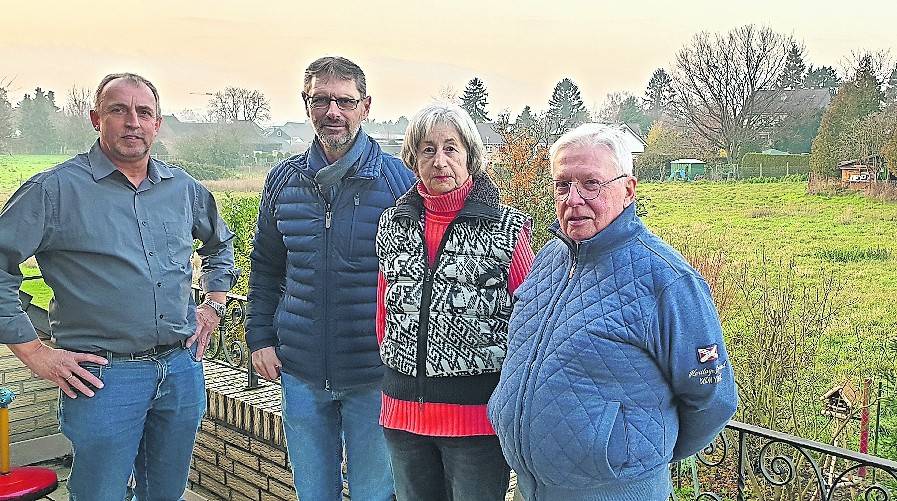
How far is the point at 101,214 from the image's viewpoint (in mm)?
2020

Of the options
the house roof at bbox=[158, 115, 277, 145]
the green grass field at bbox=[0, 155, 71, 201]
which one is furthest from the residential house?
the green grass field at bbox=[0, 155, 71, 201]

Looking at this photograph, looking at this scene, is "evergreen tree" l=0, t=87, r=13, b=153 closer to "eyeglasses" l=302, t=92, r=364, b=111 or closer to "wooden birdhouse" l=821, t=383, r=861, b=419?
"eyeglasses" l=302, t=92, r=364, b=111

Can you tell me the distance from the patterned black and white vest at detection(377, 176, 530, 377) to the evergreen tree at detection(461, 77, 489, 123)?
2.52 metres

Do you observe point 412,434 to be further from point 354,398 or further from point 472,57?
point 472,57

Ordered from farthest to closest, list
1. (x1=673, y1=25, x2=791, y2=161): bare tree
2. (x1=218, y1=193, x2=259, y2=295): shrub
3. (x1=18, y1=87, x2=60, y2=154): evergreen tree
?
(x1=218, y1=193, x2=259, y2=295): shrub < (x1=18, y1=87, x2=60, y2=154): evergreen tree < (x1=673, y1=25, x2=791, y2=161): bare tree

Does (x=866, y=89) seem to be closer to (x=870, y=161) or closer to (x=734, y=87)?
(x=870, y=161)

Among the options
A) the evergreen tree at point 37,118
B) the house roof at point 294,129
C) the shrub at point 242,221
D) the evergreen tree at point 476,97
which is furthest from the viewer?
the shrub at point 242,221

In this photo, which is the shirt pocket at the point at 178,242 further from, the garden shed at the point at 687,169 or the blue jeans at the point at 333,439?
the garden shed at the point at 687,169

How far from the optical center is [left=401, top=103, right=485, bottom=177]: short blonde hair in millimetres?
1734

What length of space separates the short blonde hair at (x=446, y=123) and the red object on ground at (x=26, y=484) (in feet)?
7.08

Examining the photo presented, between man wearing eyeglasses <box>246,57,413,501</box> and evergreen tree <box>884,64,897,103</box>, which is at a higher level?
evergreen tree <box>884,64,897,103</box>

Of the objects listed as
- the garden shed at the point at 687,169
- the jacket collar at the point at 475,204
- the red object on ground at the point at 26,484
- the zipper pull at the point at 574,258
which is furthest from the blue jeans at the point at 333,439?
the garden shed at the point at 687,169

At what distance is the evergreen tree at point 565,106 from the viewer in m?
3.90

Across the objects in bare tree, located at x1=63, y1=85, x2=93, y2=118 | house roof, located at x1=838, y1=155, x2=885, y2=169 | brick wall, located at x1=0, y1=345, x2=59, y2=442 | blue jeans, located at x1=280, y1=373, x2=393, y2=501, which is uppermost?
bare tree, located at x1=63, y1=85, x2=93, y2=118
